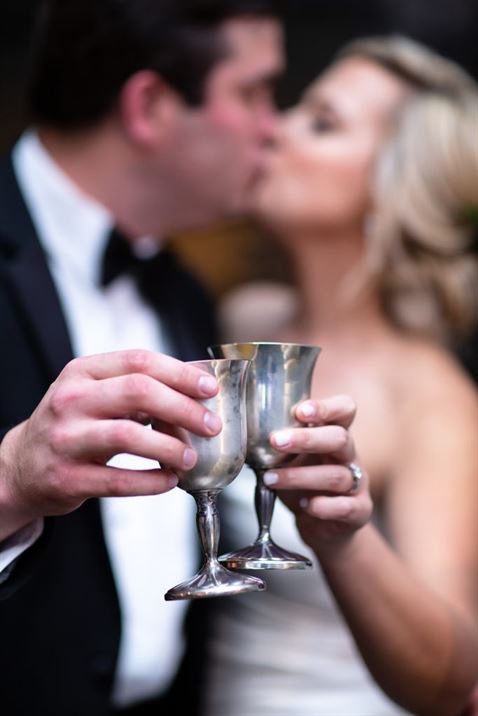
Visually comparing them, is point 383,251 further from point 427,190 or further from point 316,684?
point 316,684

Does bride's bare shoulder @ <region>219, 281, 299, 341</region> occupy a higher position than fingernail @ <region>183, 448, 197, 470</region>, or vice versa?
fingernail @ <region>183, 448, 197, 470</region>

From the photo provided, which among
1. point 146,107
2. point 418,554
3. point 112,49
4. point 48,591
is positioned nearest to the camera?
point 48,591

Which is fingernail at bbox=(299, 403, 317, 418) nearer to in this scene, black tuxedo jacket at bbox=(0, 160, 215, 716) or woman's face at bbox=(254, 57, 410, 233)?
black tuxedo jacket at bbox=(0, 160, 215, 716)

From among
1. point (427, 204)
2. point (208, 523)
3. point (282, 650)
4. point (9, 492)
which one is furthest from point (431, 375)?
point (9, 492)

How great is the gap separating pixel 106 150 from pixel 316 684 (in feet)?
4.24

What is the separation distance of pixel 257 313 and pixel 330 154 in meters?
0.47

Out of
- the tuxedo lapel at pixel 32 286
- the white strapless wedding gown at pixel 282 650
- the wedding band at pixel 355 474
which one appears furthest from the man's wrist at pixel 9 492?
the white strapless wedding gown at pixel 282 650

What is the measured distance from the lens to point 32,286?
5.06ft

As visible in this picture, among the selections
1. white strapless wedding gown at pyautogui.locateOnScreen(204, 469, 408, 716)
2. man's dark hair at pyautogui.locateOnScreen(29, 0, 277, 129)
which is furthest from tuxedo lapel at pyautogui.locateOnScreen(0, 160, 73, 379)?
white strapless wedding gown at pyautogui.locateOnScreen(204, 469, 408, 716)

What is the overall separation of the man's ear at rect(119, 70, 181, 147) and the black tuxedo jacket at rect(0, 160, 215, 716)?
613mm

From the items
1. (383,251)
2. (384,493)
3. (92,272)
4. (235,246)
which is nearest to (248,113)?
(383,251)

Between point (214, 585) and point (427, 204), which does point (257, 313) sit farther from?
point (214, 585)

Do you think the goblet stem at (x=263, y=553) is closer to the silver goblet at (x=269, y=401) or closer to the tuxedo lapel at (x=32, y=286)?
the silver goblet at (x=269, y=401)

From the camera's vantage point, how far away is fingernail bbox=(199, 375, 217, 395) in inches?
34.4
